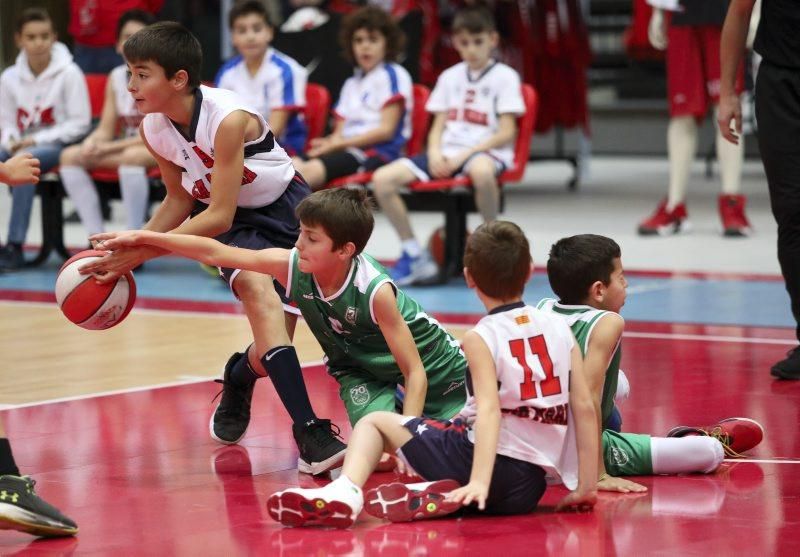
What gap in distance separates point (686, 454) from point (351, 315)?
1.10 meters

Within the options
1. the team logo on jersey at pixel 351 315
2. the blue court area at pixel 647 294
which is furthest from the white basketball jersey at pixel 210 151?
the blue court area at pixel 647 294

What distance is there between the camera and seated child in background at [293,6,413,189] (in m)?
9.73

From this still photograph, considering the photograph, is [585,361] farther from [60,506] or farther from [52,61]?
[52,61]

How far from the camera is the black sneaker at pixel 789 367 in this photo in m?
6.17

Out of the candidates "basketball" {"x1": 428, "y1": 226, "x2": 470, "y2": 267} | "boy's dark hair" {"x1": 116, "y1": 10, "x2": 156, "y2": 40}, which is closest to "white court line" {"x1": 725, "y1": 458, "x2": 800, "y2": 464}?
"basketball" {"x1": 428, "y1": 226, "x2": 470, "y2": 267}

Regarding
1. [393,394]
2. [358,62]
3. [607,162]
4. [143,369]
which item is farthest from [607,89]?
[393,394]

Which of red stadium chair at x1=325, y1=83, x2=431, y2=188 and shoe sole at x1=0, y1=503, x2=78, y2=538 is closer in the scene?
shoe sole at x1=0, y1=503, x2=78, y2=538

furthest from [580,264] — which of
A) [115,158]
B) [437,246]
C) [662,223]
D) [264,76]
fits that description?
[662,223]

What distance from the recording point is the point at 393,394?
4.93 m

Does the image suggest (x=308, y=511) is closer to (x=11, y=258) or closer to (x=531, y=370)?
(x=531, y=370)

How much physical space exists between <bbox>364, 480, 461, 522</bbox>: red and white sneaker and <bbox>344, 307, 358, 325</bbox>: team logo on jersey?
Answer: 2.51 ft

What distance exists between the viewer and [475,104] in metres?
9.61

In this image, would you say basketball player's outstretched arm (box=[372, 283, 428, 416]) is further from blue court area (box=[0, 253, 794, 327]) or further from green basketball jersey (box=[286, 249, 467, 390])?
blue court area (box=[0, 253, 794, 327])

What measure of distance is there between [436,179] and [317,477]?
5.01m
